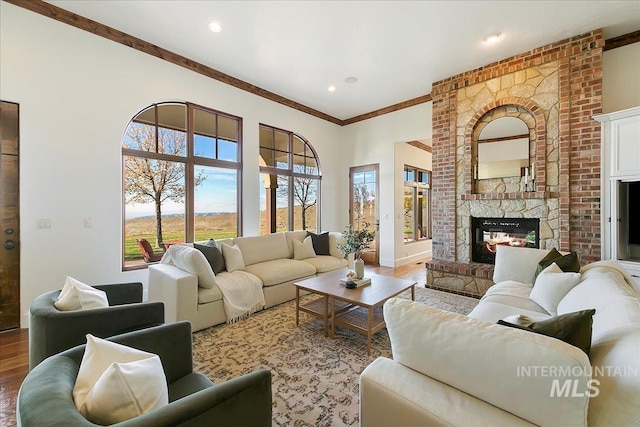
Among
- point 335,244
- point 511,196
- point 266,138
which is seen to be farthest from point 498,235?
point 266,138

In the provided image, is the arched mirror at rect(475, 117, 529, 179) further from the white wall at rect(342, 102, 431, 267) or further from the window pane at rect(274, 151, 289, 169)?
the window pane at rect(274, 151, 289, 169)

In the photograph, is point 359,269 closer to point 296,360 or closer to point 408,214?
point 296,360

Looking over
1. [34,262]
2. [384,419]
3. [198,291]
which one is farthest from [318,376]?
[34,262]

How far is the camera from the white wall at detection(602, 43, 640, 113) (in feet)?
11.3

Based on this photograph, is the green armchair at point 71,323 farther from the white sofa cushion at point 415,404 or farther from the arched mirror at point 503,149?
the arched mirror at point 503,149

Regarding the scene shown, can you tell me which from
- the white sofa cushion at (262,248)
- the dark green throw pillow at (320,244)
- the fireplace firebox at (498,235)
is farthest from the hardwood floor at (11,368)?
the fireplace firebox at (498,235)

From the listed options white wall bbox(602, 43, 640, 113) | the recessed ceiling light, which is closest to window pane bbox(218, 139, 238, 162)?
the recessed ceiling light

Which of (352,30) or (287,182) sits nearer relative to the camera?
(352,30)

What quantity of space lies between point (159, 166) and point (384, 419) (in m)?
4.20

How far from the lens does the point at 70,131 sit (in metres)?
3.18

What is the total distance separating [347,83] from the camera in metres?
4.82

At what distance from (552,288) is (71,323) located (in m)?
3.25

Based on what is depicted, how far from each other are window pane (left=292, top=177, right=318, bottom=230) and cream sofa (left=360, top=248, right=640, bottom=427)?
193 inches

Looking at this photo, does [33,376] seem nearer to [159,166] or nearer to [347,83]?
[159,166]
